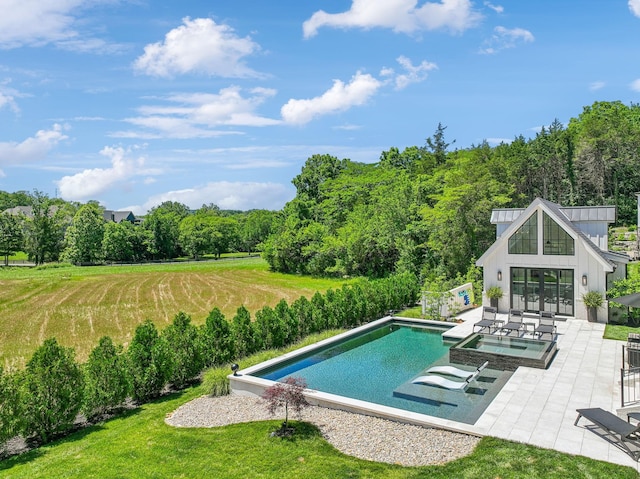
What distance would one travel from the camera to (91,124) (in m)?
24.9

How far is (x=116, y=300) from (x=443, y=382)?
1078 inches

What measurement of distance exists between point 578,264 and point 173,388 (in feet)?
51.9

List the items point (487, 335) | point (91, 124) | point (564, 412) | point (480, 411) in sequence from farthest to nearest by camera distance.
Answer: point (91, 124) < point (487, 335) < point (480, 411) < point (564, 412)

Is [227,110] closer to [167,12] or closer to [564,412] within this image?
[167,12]

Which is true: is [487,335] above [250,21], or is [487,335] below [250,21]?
below

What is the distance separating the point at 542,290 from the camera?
18.1 metres

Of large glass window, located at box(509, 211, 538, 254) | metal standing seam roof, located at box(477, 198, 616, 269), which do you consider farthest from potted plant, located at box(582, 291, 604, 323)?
large glass window, located at box(509, 211, 538, 254)

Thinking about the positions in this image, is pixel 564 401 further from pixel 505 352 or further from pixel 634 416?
pixel 505 352

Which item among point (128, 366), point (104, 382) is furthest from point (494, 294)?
point (104, 382)

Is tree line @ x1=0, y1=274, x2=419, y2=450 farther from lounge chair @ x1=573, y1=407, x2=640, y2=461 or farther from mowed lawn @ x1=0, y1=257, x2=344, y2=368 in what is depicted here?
lounge chair @ x1=573, y1=407, x2=640, y2=461

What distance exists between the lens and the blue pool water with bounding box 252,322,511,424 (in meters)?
9.70

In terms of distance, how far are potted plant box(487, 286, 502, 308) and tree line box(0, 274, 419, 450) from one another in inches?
303

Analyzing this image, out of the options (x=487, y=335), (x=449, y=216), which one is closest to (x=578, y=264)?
(x=487, y=335)

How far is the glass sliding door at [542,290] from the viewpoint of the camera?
58.0 feet
